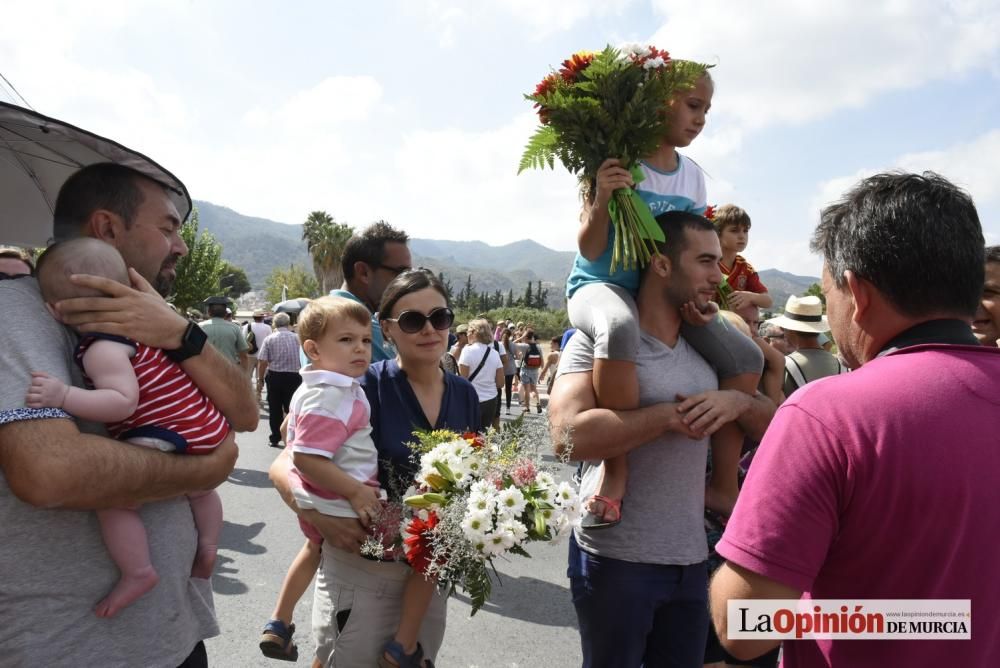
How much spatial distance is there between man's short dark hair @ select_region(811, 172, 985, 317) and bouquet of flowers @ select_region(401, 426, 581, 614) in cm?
120

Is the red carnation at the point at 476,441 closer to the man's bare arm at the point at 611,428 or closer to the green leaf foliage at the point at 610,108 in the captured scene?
the man's bare arm at the point at 611,428

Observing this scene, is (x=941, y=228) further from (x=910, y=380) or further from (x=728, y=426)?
(x=728, y=426)

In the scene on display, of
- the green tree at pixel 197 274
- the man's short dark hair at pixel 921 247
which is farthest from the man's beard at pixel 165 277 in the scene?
the green tree at pixel 197 274

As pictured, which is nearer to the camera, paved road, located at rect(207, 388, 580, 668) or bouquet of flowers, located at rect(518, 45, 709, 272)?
bouquet of flowers, located at rect(518, 45, 709, 272)

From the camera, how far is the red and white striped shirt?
1.85m

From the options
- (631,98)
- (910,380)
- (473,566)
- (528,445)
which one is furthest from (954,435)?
(631,98)

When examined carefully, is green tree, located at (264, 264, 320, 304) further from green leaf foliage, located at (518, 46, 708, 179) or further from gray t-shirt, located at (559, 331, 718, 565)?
gray t-shirt, located at (559, 331, 718, 565)

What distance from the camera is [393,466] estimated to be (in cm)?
253

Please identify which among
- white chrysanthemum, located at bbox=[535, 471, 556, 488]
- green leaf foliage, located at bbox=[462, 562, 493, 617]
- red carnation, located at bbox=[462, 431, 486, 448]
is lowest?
green leaf foliage, located at bbox=[462, 562, 493, 617]

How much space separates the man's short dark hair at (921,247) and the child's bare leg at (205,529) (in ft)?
7.21

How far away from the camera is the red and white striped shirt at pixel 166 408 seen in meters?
1.85

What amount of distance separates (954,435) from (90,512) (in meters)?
2.26

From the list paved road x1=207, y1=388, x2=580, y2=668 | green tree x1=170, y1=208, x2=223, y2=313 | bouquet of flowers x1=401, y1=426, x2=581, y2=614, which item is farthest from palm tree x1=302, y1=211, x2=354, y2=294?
bouquet of flowers x1=401, y1=426, x2=581, y2=614

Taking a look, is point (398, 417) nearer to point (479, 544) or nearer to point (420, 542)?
point (420, 542)
